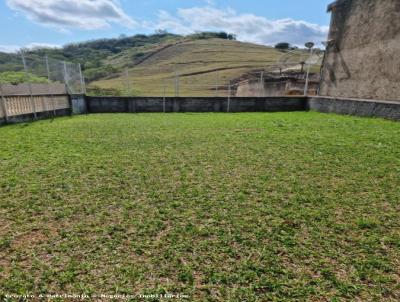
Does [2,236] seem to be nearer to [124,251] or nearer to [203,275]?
[124,251]

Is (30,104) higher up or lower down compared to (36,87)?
lower down

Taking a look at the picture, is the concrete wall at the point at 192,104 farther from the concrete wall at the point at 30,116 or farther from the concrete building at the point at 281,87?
the concrete building at the point at 281,87

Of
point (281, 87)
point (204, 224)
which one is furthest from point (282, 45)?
point (204, 224)

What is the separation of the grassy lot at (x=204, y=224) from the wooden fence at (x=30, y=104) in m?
4.50

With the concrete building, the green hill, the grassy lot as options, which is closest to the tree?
the green hill

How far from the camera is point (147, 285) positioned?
1.69 m

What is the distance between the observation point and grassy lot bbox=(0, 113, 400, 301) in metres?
1.72

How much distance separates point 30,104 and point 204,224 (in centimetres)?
987

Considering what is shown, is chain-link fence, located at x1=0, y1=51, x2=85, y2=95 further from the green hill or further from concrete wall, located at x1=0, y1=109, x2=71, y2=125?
concrete wall, located at x1=0, y1=109, x2=71, y2=125

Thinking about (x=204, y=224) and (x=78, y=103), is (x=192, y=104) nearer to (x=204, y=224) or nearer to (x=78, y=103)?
(x=78, y=103)

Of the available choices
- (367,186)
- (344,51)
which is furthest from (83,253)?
(344,51)

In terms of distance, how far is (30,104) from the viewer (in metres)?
9.62

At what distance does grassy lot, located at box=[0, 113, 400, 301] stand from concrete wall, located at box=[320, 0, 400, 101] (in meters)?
6.15

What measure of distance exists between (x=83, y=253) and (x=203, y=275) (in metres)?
0.95
